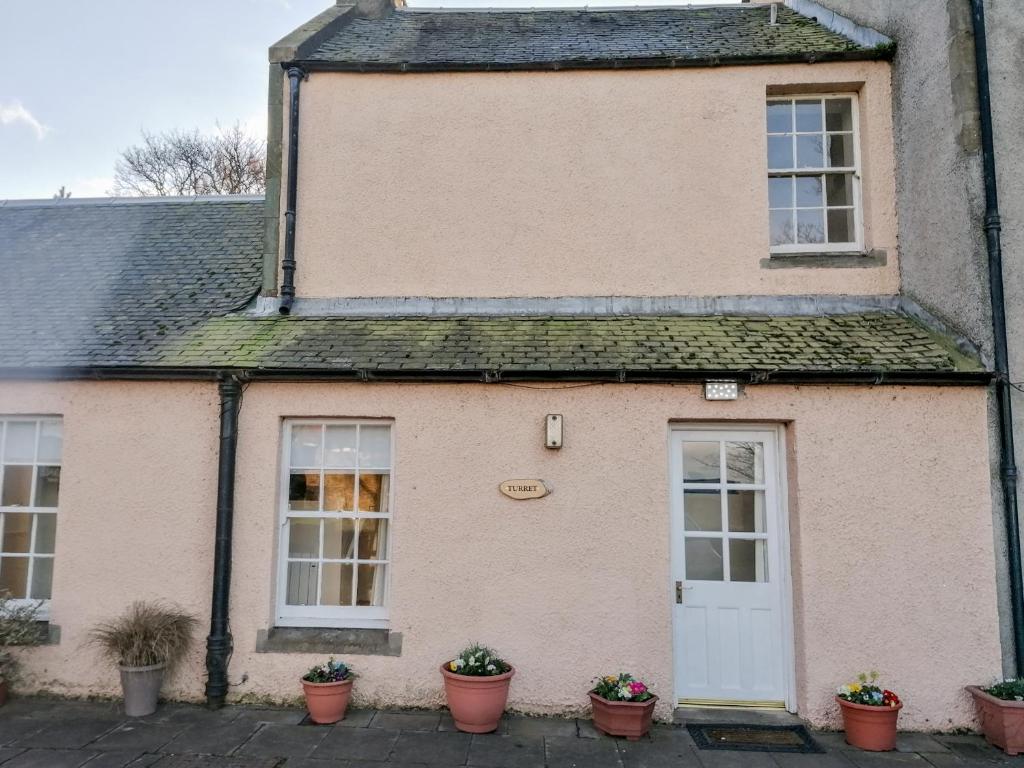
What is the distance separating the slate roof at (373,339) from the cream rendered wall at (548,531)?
0.83 feet

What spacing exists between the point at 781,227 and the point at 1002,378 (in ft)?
8.68

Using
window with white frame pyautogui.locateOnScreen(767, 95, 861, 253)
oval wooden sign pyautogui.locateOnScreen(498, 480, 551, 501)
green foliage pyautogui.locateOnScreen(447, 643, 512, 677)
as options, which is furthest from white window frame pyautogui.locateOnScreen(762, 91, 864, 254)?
green foliage pyautogui.locateOnScreen(447, 643, 512, 677)

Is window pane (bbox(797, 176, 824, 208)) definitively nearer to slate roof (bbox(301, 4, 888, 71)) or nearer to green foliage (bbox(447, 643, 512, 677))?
slate roof (bbox(301, 4, 888, 71))

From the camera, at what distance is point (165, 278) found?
25.0ft

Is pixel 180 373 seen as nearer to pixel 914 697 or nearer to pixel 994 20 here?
pixel 914 697

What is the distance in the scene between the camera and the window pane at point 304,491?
6160mm

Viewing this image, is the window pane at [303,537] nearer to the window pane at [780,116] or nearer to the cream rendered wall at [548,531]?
the cream rendered wall at [548,531]

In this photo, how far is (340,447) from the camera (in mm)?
6156

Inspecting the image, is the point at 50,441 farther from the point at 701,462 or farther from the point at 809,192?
the point at 809,192

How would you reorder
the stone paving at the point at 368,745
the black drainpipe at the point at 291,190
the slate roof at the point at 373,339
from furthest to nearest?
1. the black drainpipe at the point at 291,190
2. the slate roof at the point at 373,339
3. the stone paving at the point at 368,745

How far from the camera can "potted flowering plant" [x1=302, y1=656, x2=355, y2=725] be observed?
17.4ft

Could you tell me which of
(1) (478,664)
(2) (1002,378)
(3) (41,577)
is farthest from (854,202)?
(3) (41,577)

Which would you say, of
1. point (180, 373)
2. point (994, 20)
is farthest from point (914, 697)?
point (180, 373)

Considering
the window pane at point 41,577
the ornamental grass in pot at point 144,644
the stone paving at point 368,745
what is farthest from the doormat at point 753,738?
the window pane at point 41,577
